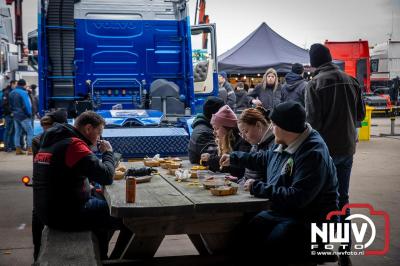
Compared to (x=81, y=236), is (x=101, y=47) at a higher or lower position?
higher

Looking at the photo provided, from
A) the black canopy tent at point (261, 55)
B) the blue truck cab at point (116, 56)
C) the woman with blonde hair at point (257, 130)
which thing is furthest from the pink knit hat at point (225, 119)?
the black canopy tent at point (261, 55)

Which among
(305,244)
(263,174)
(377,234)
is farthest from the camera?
(377,234)

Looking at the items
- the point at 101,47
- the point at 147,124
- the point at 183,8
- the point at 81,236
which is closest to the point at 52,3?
the point at 101,47

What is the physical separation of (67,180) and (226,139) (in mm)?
1906

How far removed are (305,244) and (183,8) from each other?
7.07 m

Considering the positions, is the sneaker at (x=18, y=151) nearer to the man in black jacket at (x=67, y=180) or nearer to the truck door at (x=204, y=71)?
the truck door at (x=204, y=71)

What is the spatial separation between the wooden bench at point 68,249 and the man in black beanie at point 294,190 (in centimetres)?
114

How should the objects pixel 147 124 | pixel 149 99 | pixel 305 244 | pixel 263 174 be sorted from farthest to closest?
pixel 149 99 → pixel 147 124 → pixel 263 174 → pixel 305 244

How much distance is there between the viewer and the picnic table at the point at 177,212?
369 cm

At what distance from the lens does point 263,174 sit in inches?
186

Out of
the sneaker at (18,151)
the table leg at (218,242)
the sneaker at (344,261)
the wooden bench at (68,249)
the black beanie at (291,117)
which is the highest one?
the black beanie at (291,117)

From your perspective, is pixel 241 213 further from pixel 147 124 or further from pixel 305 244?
pixel 147 124

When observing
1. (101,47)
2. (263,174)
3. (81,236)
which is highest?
(101,47)

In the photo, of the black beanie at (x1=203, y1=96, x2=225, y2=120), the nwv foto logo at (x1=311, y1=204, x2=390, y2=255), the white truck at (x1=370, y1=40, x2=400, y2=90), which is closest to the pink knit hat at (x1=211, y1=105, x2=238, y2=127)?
the black beanie at (x1=203, y1=96, x2=225, y2=120)
